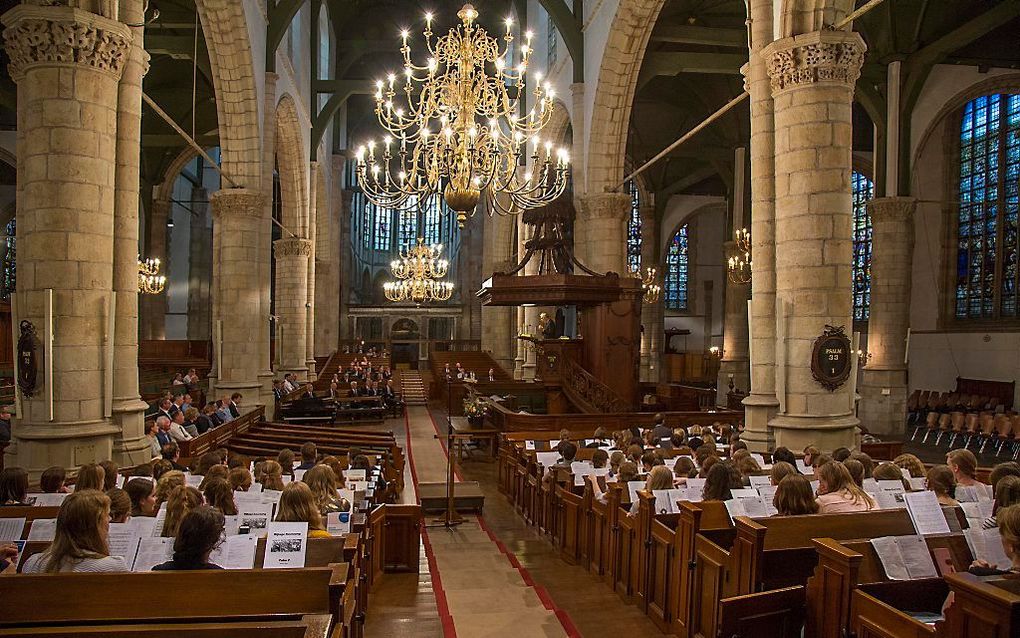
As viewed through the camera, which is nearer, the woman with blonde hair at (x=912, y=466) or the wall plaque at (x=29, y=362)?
the woman with blonde hair at (x=912, y=466)

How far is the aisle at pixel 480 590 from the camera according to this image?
5.09 m

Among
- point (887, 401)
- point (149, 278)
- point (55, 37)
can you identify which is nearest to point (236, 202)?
point (55, 37)

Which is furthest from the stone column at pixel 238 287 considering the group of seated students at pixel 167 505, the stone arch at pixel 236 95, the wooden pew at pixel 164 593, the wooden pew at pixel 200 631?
the wooden pew at pixel 200 631

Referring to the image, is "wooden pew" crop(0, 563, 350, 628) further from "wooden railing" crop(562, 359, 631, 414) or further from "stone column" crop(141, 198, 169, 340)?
"stone column" crop(141, 198, 169, 340)

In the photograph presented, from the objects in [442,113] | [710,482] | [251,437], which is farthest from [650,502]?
[251,437]

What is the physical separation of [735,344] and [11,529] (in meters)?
23.5

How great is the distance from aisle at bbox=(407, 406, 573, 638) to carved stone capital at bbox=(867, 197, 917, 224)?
13.5 meters

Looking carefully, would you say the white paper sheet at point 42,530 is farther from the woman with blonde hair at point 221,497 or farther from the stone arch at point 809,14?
the stone arch at point 809,14

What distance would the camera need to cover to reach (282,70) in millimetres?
18594

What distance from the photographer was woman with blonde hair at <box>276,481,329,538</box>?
4426 mm

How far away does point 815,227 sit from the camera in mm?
8344

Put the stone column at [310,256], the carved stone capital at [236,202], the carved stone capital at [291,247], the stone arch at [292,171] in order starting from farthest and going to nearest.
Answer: the stone column at [310,256] → the carved stone capital at [291,247] → the stone arch at [292,171] → the carved stone capital at [236,202]

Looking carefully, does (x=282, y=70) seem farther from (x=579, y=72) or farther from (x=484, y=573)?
(x=484, y=573)

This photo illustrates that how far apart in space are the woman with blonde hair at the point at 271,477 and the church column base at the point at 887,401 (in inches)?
624
